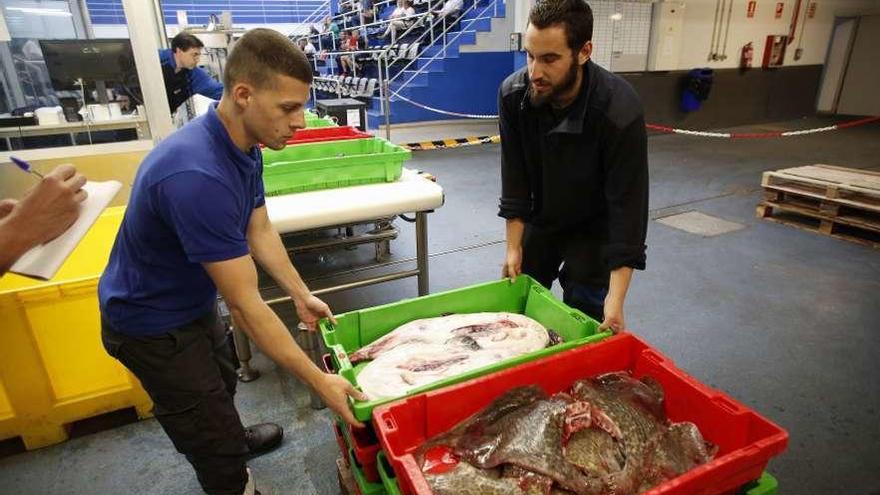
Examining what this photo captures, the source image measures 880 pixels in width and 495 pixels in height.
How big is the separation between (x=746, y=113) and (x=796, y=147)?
9.38 ft

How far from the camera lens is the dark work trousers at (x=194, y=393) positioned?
151cm

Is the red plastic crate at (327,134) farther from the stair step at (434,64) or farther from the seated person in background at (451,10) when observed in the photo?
the seated person in background at (451,10)

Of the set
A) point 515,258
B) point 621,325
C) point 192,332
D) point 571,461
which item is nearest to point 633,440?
point 571,461

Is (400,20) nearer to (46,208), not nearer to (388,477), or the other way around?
(46,208)

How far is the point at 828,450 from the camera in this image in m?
2.17

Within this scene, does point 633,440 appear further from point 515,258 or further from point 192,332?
point 192,332

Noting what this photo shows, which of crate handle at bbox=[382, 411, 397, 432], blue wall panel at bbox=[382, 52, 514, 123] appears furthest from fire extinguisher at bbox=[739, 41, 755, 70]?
crate handle at bbox=[382, 411, 397, 432]

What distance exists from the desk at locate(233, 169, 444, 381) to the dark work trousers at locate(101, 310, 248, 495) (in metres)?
0.74

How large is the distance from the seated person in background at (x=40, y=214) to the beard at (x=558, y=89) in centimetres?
145

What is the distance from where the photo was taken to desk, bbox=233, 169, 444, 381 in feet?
7.80

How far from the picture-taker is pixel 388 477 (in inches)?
48.4

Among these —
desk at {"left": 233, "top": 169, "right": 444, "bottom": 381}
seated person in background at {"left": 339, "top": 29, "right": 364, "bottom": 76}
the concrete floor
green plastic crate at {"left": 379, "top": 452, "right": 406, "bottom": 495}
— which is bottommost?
the concrete floor

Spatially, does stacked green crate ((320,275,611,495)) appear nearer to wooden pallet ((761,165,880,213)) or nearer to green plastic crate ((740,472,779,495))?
green plastic crate ((740,472,779,495))

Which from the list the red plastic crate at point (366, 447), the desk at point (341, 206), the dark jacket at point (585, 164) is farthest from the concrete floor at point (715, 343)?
the dark jacket at point (585, 164)
